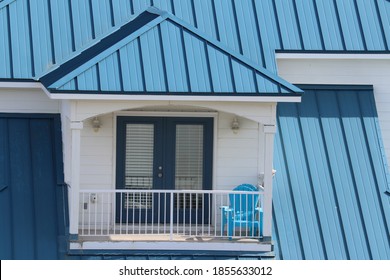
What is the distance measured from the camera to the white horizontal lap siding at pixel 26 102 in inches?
744

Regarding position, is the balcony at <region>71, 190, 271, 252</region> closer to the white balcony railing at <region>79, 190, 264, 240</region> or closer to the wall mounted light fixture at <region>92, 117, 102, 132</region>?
the white balcony railing at <region>79, 190, 264, 240</region>

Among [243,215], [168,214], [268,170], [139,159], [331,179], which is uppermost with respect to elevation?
[139,159]

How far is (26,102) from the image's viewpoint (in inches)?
747

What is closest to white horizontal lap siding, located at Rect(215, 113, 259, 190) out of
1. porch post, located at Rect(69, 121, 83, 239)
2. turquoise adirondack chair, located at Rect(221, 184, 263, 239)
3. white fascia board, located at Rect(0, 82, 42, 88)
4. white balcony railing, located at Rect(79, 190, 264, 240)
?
white balcony railing, located at Rect(79, 190, 264, 240)

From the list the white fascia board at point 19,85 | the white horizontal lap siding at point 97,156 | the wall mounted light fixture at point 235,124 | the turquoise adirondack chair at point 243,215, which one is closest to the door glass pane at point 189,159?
the wall mounted light fixture at point 235,124

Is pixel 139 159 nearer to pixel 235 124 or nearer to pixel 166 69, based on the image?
pixel 235 124

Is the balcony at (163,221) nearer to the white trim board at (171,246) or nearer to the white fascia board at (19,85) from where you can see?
the white trim board at (171,246)

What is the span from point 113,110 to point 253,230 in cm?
308

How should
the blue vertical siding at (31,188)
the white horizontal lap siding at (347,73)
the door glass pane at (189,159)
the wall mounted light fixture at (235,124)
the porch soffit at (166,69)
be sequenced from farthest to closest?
the white horizontal lap siding at (347,73) → the door glass pane at (189,159) → the wall mounted light fixture at (235,124) → the blue vertical siding at (31,188) → the porch soffit at (166,69)

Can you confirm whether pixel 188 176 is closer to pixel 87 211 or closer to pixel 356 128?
pixel 87 211

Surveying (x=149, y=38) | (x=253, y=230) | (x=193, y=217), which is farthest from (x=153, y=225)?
(x=149, y=38)

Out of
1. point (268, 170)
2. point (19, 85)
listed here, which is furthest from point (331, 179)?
point (19, 85)

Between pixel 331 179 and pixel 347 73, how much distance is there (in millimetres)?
2209

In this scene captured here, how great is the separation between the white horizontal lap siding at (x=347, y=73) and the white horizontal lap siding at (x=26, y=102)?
14.0 ft
